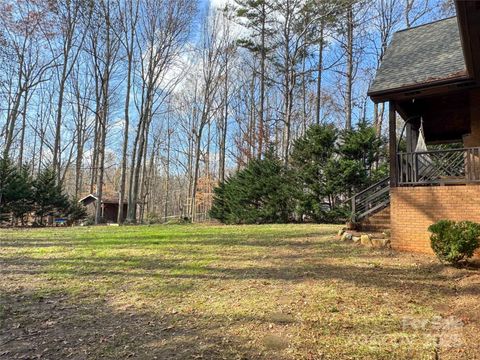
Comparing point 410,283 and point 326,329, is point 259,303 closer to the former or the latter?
point 326,329

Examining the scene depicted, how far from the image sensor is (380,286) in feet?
17.7

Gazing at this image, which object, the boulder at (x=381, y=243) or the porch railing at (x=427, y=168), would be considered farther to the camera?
the boulder at (x=381, y=243)

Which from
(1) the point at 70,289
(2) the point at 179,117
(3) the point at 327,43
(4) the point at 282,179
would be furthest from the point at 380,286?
(2) the point at 179,117

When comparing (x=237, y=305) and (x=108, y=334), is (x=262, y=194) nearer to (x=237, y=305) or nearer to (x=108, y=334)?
(x=237, y=305)

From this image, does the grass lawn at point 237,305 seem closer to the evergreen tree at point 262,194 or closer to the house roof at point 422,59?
the house roof at point 422,59

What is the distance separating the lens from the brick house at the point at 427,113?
7.22 m

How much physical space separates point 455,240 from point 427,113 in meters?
6.22

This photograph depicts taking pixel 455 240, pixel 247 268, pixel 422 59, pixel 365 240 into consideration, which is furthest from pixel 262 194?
pixel 455 240

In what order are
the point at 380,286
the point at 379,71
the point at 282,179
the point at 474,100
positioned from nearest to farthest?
the point at 380,286
the point at 474,100
the point at 379,71
the point at 282,179

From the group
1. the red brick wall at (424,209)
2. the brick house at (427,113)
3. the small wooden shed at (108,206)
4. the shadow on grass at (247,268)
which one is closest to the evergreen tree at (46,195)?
the small wooden shed at (108,206)

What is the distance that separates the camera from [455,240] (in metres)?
6.28

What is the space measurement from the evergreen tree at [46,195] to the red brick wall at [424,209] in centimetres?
1824

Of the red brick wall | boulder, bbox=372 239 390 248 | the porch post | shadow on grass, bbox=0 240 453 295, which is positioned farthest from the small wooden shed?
the red brick wall

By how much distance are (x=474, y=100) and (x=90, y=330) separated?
9.74 metres
